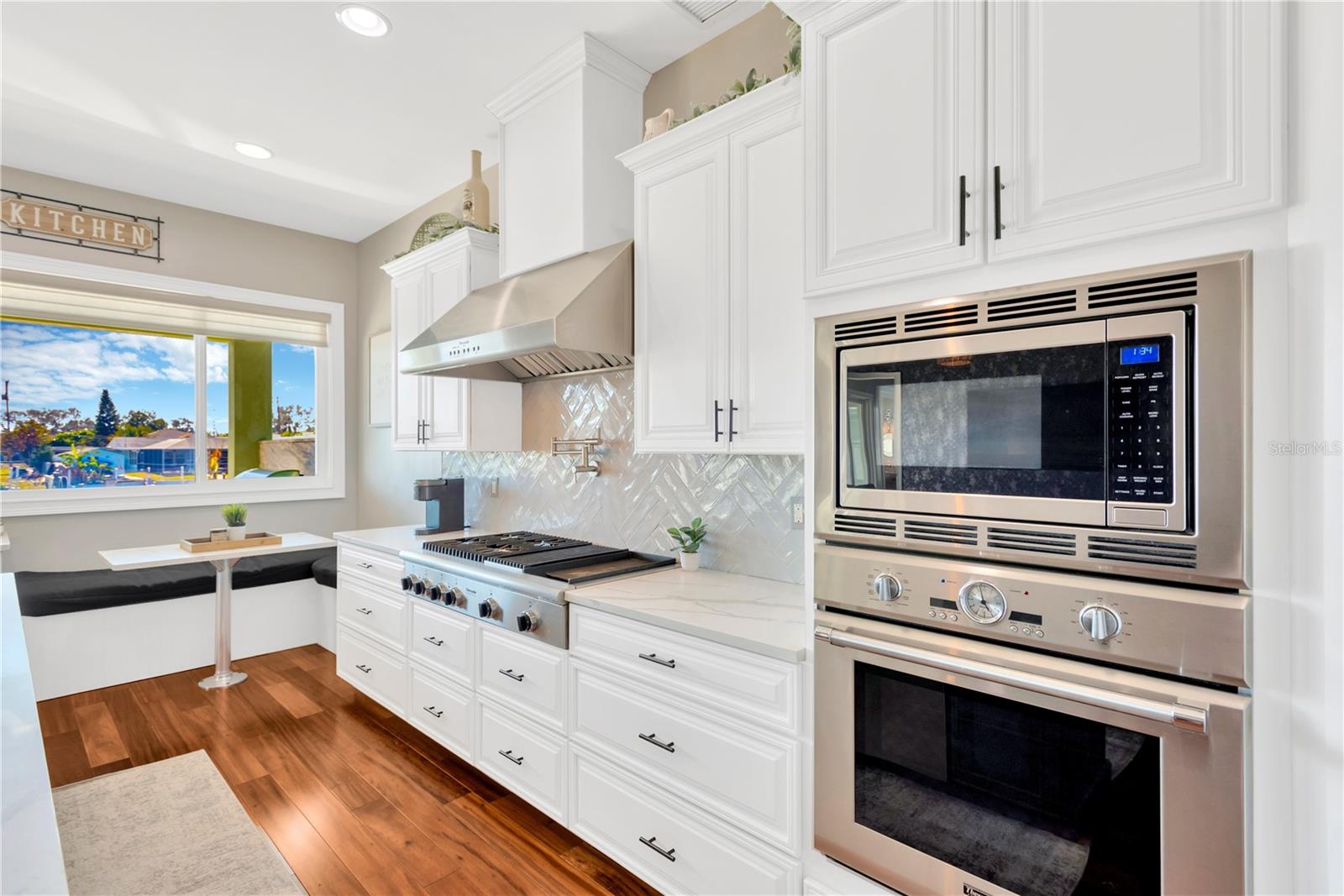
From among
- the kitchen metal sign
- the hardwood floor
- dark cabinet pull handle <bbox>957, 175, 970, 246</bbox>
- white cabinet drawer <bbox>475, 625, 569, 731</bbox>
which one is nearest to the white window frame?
the kitchen metal sign

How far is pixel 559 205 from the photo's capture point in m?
2.71

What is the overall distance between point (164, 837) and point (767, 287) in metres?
2.88

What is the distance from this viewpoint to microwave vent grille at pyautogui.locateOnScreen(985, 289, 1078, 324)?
119 cm

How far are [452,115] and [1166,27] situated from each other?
2983mm

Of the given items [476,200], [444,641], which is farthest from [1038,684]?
[476,200]

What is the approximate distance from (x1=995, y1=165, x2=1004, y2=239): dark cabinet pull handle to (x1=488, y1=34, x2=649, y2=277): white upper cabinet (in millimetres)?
1697

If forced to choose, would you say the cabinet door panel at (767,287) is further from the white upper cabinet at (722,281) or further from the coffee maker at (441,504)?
the coffee maker at (441,504)

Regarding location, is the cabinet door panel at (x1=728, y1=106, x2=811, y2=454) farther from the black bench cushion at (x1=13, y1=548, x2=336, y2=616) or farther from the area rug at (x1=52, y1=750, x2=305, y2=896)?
the black bench cushion at (x1=13, y1=548, x2=336, y2=616)

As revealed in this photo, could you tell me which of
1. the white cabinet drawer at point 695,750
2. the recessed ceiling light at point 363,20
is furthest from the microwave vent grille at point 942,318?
the recessed ceiling light at point 363,20

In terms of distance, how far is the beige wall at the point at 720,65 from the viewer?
236 cm

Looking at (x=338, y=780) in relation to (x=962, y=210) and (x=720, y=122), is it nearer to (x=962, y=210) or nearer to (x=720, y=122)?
(x=720, y=122)

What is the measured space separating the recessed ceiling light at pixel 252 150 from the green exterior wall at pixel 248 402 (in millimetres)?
1641

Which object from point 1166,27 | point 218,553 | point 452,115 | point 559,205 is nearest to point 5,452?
point 218,553

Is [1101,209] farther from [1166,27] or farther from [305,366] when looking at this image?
[305,366]
